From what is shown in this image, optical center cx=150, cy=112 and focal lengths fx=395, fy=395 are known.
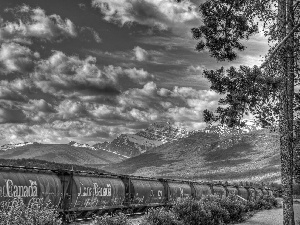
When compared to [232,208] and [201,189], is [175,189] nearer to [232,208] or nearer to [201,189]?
[201,189]

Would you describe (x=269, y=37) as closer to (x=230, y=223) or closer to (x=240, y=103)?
(x=240, y=103)

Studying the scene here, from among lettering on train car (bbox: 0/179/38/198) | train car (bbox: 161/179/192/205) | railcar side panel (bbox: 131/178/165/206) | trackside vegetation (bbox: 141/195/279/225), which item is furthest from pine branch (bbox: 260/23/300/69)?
train car (bbox: 161/179/192/205)

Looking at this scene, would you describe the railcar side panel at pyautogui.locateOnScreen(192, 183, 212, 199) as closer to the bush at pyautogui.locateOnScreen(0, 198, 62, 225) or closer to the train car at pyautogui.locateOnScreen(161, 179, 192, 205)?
the train car at pyautogui.locateOnScreen(161, 179, 192, 205)

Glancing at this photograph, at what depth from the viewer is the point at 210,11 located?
2170 centimetres

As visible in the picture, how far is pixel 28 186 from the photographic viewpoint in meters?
18.8

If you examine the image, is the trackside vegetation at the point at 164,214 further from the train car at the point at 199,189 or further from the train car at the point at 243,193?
the train car at the point at 243,193

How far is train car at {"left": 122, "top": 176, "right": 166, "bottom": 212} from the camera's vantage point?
99.6ft

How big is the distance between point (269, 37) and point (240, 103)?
4507 millimetres

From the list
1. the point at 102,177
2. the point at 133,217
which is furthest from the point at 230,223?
the point at 102,177

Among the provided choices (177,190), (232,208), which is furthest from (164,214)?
(177,190)

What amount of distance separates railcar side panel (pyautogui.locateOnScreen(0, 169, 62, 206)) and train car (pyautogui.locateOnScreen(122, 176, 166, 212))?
31.0 ft

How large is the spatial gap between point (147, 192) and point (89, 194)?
30.3ft

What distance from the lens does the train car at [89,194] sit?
22.5 meters

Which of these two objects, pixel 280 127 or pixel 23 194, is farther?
pixel 280 127
